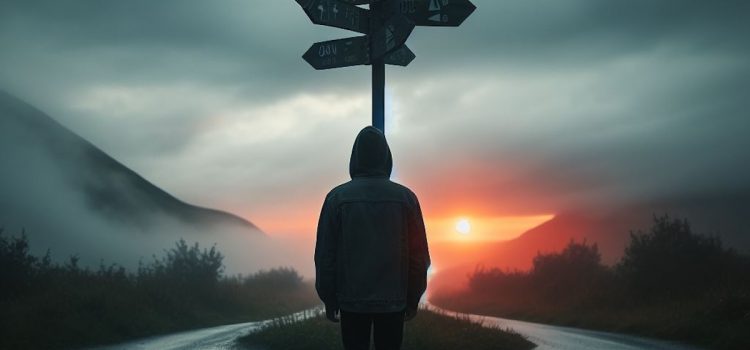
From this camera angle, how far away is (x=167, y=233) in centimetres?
10325

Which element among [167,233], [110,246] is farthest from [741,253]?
[167,233]

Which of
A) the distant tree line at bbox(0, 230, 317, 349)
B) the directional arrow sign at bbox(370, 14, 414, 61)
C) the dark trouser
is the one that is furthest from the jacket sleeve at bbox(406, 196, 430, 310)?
the distant tree line at bbox(0, 230, 317, 349)

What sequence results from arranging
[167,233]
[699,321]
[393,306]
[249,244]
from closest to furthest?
[393,306] < [699,321] < [167,233] < [249,244]

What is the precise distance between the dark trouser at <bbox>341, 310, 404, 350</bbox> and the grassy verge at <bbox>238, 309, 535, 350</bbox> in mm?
5722

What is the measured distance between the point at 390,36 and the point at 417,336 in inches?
223

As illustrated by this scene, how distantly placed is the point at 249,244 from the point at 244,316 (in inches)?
4171

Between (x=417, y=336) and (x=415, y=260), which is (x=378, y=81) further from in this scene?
(x=417, y=336)

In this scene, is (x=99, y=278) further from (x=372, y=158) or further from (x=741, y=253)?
(x=741, y=253)

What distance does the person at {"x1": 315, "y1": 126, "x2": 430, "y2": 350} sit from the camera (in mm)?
4672

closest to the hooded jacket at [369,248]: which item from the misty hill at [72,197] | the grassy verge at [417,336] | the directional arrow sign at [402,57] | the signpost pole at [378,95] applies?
the signpost pole at [378,95]

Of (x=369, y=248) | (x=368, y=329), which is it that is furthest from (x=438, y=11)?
(x=368, y=329)

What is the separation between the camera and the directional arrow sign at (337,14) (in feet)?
23.2

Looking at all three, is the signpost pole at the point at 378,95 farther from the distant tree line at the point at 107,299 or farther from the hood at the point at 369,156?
the distant tree line at the point at 107,299

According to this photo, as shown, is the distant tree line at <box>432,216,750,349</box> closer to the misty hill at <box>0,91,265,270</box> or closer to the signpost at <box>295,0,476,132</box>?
the signpost at <box>295,0,476,132</box>
